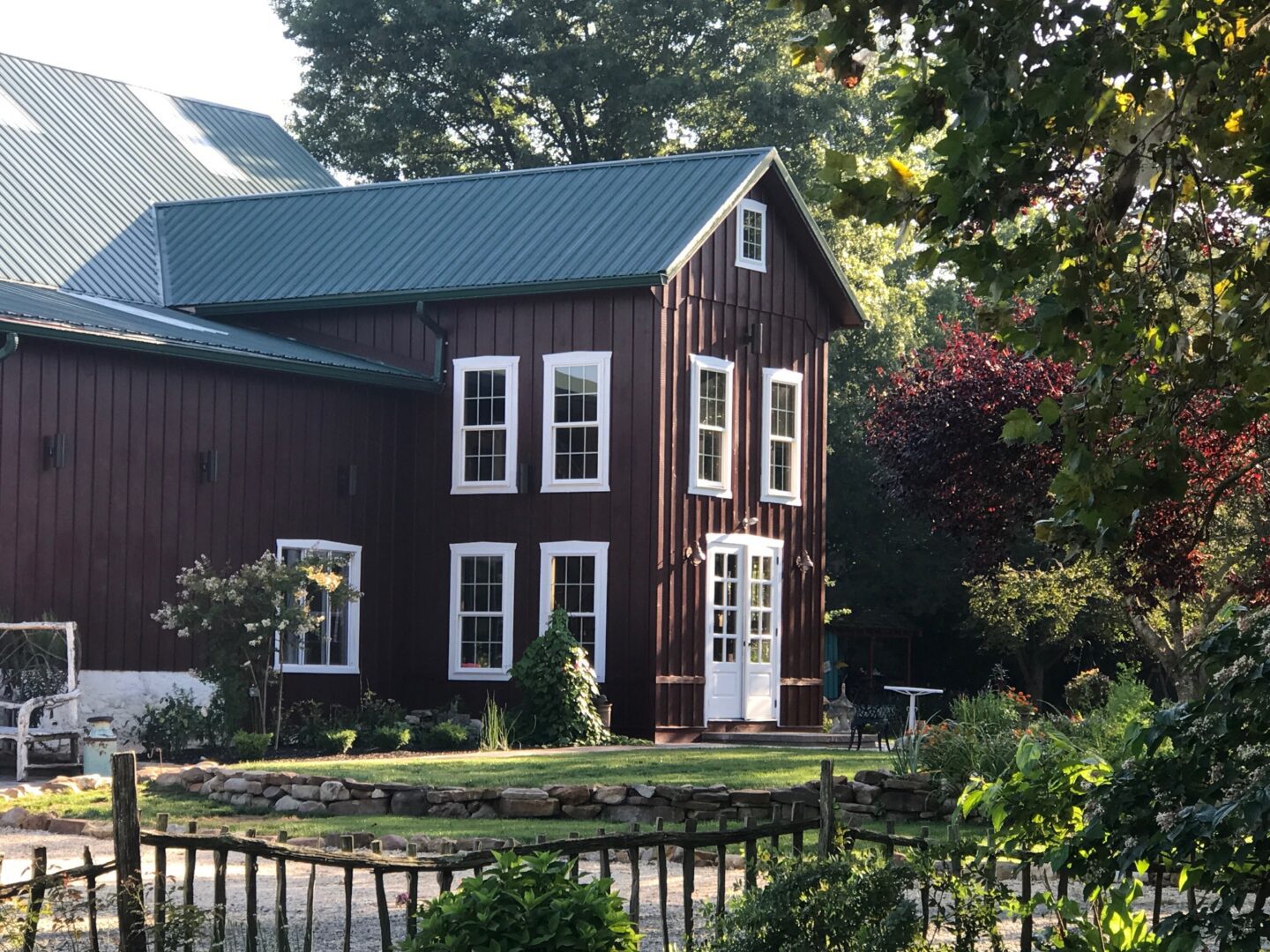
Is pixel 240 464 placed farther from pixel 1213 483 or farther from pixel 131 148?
pixel 1213 483

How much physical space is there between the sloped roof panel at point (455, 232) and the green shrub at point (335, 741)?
6416mm

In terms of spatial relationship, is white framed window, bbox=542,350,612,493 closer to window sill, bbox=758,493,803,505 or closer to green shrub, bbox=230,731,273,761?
window sill, bbox=758,493,803,505

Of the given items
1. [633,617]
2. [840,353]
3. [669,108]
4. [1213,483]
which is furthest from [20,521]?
[669,108]

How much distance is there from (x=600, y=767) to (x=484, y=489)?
27.1ft

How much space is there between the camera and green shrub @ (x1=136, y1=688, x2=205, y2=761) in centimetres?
2062

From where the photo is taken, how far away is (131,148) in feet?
95.6

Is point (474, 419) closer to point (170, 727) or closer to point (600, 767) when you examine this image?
point (170, 727)

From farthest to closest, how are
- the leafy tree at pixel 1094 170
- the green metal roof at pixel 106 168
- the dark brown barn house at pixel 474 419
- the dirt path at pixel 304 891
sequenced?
the green metal roof at pixel 106 168, the dark brown barn house at pixel 474 419, the dirt path at pixel 304 891, the leafy tree at pixel 1094 170

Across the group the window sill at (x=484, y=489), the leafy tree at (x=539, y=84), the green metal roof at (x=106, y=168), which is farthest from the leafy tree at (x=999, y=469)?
the leafy tree at (x=539, y=84)

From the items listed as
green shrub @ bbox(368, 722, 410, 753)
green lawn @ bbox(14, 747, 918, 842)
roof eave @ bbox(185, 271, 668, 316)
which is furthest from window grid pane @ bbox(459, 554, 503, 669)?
green lawn @ bbox(14, 747, 918, 842)

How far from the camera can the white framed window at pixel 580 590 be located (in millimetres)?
23844

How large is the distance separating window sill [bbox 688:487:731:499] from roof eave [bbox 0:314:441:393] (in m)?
3.75

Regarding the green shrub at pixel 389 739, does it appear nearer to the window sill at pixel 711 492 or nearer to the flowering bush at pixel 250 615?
the flowering bush at pixel 250 615

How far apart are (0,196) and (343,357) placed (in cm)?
515
